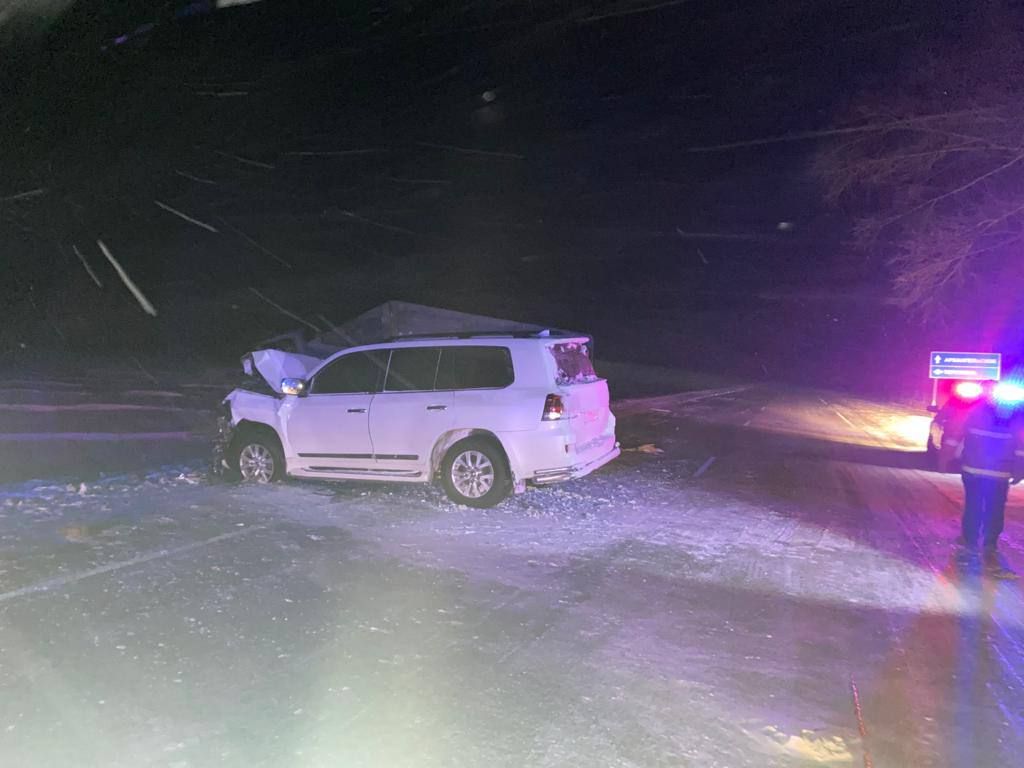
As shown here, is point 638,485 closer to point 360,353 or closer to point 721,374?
point 360,353

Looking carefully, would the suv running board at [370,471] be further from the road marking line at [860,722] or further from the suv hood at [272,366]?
the road marking line at [860,722]

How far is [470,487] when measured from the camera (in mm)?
9258

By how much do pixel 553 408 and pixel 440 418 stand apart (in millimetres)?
1335

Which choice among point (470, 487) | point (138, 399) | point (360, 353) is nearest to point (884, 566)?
point (470, 487)

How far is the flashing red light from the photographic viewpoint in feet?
44.6

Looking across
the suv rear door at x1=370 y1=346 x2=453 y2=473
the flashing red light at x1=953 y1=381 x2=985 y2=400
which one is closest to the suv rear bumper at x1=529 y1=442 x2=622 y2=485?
the suv rear door at x1=370 y1=346 x2=453 y2=473

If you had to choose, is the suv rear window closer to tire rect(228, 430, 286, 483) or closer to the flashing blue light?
tire rect(228, 430, 286, 483)

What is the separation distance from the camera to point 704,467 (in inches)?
535

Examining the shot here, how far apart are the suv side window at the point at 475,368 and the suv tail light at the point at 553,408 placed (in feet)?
1.69

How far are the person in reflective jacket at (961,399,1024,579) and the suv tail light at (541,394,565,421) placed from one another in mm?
4028

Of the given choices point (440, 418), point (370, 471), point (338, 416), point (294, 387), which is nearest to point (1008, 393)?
point (440, 418)

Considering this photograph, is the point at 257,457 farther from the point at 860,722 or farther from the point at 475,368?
the point at 860,722

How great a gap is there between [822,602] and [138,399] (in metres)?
21.8

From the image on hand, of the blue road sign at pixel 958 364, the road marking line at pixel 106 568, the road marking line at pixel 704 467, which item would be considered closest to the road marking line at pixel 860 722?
the road marking line at pixel 106 568
